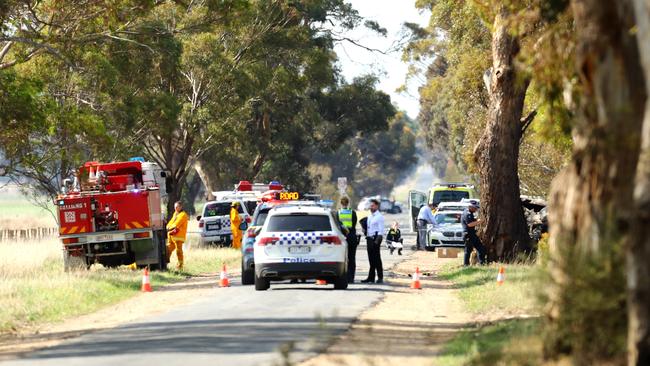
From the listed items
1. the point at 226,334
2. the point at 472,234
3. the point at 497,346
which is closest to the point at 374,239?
the point at 472,234

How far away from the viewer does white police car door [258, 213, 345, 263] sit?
25484 millimetres

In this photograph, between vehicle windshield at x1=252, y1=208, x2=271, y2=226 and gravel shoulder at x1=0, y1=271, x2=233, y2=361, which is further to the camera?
vehicle windshield at x1=252, y1=208, x2=271, y2=226

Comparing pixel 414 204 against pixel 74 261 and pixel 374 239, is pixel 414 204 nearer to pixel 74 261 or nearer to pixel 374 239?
pixel 74 261

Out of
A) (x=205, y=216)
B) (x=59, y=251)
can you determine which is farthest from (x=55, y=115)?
(x=205, y=216)

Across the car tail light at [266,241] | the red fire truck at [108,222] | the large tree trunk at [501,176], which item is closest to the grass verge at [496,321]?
the large tree trunk at [501,176]

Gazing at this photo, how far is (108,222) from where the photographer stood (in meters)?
32.9

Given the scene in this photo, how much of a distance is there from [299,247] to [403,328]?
6.82 m

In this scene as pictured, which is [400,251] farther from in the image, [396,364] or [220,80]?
[396,364]

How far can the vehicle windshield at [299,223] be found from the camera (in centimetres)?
2573

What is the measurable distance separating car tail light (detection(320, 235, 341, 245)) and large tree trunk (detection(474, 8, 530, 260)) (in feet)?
26.6

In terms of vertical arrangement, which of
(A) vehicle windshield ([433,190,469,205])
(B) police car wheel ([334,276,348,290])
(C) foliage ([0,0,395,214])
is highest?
(C) foliage ([0,0,395,214])

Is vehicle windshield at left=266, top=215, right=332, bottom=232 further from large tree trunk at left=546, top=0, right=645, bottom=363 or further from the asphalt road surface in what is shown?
large tree trunk at left=546, top=0, right=645, bottom=363

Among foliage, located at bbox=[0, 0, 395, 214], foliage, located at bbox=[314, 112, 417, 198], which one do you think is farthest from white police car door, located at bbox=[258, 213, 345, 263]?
foliage, located at bbox=[314, 112, 417, 198]

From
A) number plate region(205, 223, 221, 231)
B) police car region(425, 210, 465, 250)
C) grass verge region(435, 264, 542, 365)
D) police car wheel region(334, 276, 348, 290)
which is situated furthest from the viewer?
number plate region(205, 223, 221, 231)
